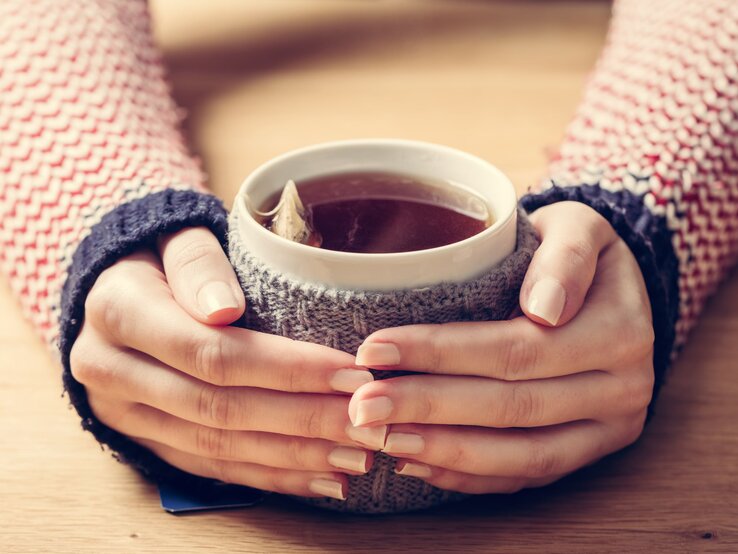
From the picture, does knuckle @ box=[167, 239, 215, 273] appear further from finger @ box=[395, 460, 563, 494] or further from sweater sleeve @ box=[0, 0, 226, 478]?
finger @ box=[395, 460, 563, 494]

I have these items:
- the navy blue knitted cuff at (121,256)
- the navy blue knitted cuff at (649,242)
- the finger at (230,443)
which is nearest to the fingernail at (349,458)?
the finger at (230,443)

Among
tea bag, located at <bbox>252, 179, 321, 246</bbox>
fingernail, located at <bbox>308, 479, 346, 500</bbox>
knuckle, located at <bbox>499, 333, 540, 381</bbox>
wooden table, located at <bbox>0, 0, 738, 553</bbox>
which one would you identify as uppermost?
tea bag, located at <bbox>252, 179, 321, 246</bbox>

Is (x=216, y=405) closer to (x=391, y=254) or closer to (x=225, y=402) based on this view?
(x=225, y=402)

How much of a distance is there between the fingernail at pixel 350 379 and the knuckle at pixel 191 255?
104mm

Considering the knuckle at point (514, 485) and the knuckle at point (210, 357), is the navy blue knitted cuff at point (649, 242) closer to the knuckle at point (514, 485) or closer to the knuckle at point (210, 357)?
the knuckle at point (514, 485)

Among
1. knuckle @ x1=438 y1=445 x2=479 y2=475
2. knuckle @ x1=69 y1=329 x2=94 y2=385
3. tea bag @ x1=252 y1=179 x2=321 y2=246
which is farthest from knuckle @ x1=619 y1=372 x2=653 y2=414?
knuckle @ x1=69 y1=329 x2=94 y2=385

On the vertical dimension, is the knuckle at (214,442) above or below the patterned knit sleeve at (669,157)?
below

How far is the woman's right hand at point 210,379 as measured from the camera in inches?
17.4

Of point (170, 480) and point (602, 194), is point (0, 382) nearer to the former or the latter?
point (170, 480)

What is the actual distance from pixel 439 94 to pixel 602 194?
0.42m

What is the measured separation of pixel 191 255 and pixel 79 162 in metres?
0.22

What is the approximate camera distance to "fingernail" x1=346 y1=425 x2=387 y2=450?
0.44 meters

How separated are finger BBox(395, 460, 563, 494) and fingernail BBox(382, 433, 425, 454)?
0.4 inches

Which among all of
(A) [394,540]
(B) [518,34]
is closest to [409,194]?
(A) [394,540]
